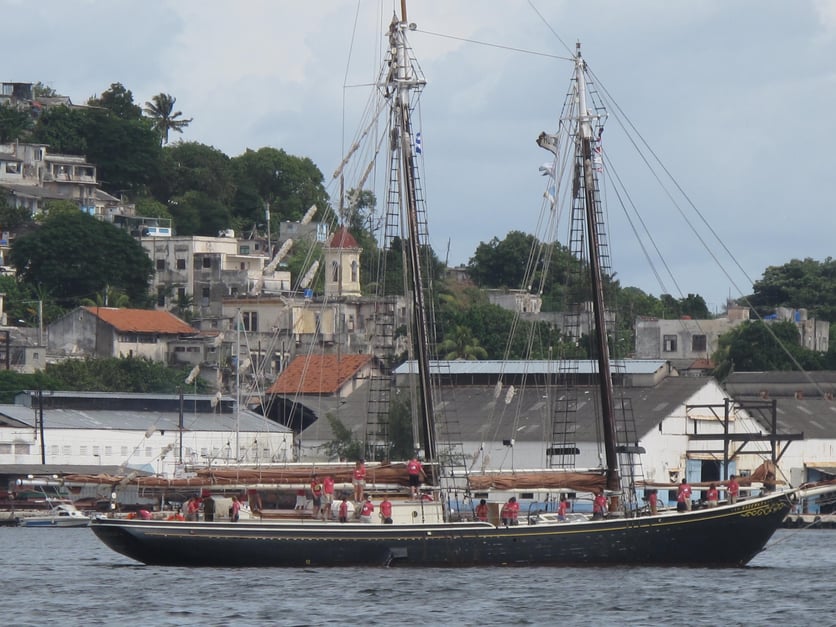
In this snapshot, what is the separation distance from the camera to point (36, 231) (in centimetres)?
18112

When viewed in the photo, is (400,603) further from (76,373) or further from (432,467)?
(76,373)

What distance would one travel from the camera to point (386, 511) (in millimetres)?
59594

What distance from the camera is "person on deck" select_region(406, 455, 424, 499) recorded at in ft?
198

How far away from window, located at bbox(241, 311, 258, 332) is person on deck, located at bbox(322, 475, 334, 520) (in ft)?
376

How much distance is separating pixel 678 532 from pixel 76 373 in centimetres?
9457

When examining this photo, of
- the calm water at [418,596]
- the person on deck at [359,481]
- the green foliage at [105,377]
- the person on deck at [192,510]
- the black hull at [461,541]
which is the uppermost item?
the green foliage at [105,377]

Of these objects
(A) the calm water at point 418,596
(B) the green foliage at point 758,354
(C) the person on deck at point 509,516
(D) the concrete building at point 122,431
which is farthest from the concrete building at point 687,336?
(C) the person on deck at point 509,516

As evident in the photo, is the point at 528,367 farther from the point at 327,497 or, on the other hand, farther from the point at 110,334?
the point at 327,497

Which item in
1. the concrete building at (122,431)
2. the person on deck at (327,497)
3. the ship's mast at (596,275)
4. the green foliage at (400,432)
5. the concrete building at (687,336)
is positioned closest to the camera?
the person on deck at (327,497)

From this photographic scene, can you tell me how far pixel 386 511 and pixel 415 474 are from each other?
6.22 ft

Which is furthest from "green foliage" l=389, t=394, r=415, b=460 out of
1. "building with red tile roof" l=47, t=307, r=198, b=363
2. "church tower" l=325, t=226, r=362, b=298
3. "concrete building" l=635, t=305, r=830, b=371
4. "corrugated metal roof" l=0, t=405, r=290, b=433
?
"concrete building" l=635, t=305, r=830, b=371

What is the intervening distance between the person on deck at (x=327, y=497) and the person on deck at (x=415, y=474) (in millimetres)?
2494

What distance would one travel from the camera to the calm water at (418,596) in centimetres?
4891

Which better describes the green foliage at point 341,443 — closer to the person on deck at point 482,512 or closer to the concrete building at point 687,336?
the person on deck at point 482,512
